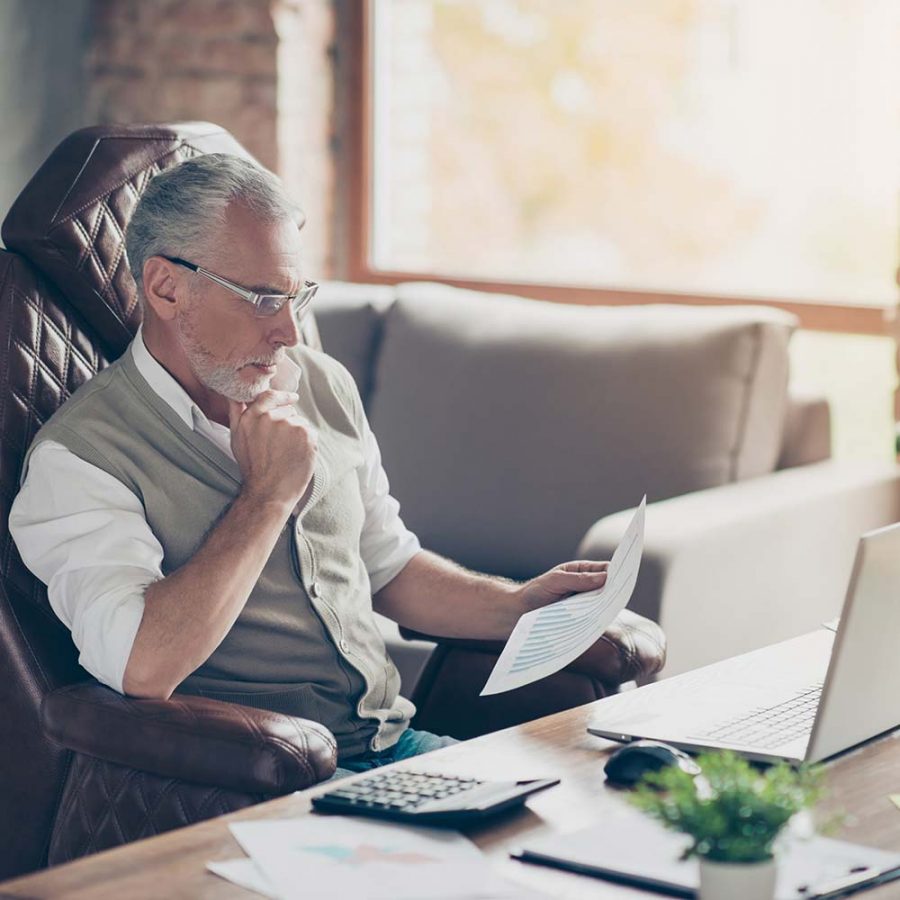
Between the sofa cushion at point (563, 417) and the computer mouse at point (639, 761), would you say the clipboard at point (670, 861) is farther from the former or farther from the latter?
the sofa cushion at point (563, 417)

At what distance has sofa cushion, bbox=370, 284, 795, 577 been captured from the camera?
2879 millimetres

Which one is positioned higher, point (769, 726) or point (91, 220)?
point (91, 220)

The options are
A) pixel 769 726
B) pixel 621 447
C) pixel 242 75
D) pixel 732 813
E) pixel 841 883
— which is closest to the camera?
pixel 732 813

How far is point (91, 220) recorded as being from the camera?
6.36ft

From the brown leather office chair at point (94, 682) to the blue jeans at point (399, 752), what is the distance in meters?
0.10

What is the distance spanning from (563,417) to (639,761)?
1.67 metres

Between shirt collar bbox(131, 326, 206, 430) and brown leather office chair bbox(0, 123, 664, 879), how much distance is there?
134 millimetres

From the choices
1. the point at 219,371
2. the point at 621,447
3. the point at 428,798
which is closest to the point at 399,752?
the point at 219,371

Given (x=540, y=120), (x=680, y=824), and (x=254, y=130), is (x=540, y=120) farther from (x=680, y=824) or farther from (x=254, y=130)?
(x=680, y=824)

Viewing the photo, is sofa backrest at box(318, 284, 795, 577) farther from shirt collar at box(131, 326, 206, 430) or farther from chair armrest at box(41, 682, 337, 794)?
chair armrest at box(41, 682, 337, 794)

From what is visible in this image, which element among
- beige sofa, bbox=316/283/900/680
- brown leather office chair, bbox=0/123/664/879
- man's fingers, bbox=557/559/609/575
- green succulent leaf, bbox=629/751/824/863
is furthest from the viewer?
beige sofa, bbox=316/283/900/680

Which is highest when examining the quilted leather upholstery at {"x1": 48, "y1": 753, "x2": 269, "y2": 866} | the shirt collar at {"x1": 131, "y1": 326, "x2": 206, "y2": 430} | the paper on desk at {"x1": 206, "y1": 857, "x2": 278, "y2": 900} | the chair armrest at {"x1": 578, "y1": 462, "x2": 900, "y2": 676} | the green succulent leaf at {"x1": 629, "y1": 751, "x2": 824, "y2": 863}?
the shirt collar at {"x1": 131, "y1": 326, "x2": 206, "y2": 430}

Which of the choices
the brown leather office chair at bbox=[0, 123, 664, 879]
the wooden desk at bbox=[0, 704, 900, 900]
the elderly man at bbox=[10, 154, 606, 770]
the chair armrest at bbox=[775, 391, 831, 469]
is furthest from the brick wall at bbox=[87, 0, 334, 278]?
the wooden desk at bbox=[0, 704, 900, 900]

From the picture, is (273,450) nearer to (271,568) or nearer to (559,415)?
(271,568)
